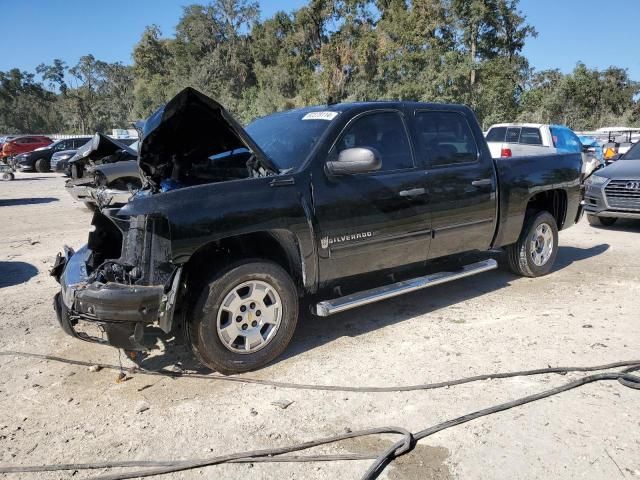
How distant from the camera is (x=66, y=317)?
368 cm

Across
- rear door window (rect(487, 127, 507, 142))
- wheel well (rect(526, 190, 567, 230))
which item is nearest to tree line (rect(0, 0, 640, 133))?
rear door window (rect(487, 127, 507, 142))

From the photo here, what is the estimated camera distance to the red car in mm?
26203

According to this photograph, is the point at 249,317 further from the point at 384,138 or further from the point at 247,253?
the point at 384,138

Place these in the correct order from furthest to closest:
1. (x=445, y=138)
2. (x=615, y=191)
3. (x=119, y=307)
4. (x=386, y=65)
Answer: (x=386, y=65) → (x=615, y=191) → (x=445, y=138) → (x=119, y=307)

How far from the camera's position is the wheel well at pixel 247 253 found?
3740 mm

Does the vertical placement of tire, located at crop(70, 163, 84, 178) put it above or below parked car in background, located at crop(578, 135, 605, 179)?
below

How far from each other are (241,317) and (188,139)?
1.51 m

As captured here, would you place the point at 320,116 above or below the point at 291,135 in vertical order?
above

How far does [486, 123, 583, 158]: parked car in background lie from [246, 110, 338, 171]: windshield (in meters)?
10.5

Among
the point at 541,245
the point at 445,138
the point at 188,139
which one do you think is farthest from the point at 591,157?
the point at 188,139

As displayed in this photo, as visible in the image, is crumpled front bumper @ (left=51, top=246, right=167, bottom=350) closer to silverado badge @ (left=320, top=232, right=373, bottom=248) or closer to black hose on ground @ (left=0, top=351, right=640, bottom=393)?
black hose on ground @ (left=0, top=351, right=640, bottom=393)

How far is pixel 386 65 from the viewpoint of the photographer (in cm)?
3400

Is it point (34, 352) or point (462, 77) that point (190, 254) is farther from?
point (462, 77)

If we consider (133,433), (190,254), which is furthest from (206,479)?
(190,254)
